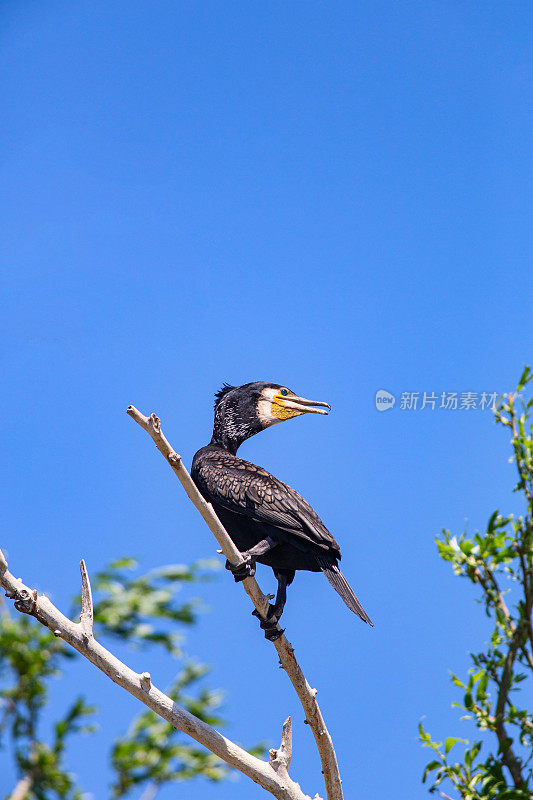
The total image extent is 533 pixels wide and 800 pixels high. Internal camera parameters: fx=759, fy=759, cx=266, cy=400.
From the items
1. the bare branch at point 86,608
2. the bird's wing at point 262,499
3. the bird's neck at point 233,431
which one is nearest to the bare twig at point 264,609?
the bird's wing at point 262,499

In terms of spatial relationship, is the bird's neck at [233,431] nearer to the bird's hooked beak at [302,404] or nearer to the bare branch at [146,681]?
the bird's hooked beak at [302,404]

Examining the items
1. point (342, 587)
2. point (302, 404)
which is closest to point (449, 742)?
point (342, 587)

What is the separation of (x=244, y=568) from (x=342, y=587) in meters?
0.45

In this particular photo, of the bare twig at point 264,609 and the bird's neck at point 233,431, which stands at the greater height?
the bird's neck at point 233,431

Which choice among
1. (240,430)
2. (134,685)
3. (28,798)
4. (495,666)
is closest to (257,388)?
(240,430)

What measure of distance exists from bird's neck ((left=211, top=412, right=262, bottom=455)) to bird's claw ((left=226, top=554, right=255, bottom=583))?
909 millimetres

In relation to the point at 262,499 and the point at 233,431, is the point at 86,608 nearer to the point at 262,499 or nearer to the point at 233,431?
the point at 262,499

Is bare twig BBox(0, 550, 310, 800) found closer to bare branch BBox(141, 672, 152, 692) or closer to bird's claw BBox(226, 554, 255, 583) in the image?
bare branch BBox(141, 672, 152, 692)

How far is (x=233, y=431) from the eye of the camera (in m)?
4.27

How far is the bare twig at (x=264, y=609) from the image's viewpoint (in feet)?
10.2

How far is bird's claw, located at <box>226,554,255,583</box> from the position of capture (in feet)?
11.2

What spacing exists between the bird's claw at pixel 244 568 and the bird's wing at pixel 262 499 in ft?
0.66

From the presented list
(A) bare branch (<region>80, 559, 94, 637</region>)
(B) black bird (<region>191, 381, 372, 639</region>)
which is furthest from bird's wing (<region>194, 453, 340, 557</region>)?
(A) bare branch (<region>80, 559, 94, 637</region>)

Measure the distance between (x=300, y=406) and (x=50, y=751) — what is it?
3605mm
